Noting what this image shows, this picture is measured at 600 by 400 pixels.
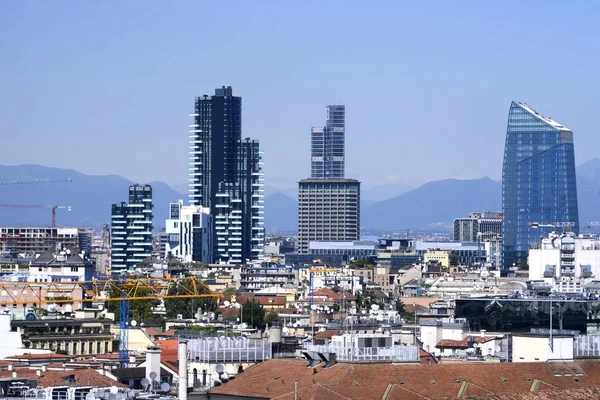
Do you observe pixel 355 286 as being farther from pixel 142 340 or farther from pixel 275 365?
pixel 275 365

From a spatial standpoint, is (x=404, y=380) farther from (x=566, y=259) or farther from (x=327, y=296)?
(x=566, y=259)

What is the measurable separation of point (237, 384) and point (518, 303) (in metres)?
44.7

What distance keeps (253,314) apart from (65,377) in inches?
2461

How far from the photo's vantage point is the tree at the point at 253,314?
112 metres

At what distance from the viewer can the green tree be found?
12709cm

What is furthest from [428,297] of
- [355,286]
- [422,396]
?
[422,396]

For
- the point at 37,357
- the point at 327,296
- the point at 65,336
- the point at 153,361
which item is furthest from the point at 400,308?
the point at 153,361

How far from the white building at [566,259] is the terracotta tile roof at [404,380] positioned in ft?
381

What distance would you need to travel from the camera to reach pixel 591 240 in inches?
7042

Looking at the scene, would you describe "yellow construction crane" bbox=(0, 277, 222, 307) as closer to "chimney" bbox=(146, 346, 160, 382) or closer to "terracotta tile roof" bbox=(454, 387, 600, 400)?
"chimney" bbox=(146, 346, 160, 382)

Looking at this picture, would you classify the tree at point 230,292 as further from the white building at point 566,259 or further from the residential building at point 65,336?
the residential building at point 65,336

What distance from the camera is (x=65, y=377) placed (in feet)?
177

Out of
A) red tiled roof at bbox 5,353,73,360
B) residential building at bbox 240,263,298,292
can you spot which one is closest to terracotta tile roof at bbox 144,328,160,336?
red tiled roof at bbox 5,353,73,360

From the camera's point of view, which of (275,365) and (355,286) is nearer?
(275,365)
